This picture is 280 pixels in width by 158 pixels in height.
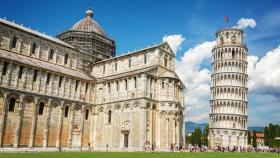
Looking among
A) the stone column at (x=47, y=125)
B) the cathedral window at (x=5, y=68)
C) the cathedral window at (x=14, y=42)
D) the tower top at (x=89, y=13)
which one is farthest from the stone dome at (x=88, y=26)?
the cathedral window at (x=5, y=68)

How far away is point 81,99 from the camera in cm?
4816

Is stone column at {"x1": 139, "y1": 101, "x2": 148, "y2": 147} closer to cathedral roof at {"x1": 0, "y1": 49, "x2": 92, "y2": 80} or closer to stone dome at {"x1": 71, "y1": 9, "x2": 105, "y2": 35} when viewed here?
cathedral roof at {"x1": 0, "y1": 49, "x2": 92, "y2": 80}

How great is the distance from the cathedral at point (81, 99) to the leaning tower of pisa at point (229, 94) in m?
24.1

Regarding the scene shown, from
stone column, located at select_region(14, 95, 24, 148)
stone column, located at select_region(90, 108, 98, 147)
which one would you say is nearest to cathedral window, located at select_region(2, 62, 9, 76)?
stone column, located at select_region(14, 95, 24, 148)

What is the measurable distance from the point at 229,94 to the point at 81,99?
39792 millimetres

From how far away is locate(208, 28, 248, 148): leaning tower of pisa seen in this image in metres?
70.8

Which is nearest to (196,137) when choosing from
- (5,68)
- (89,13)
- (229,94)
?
(229,94)

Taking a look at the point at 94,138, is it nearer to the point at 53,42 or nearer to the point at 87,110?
the point at 87,110

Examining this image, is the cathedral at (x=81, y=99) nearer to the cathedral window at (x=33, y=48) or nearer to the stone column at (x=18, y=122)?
the stone column at (x=18, y=122)

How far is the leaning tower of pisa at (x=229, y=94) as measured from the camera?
70750 mm

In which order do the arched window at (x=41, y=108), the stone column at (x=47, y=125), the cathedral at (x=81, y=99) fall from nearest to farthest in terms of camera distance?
1. the cathedral at (x=81, y=99)
2. the stone column at (x=47, y=125)
3. the arched window at (x=41, y=108)

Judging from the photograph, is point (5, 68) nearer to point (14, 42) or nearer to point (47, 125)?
point (14, 42)

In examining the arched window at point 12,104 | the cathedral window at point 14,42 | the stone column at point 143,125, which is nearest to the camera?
the arched window at point 12,104

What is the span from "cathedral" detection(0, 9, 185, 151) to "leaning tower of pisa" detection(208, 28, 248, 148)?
24.1 metres
